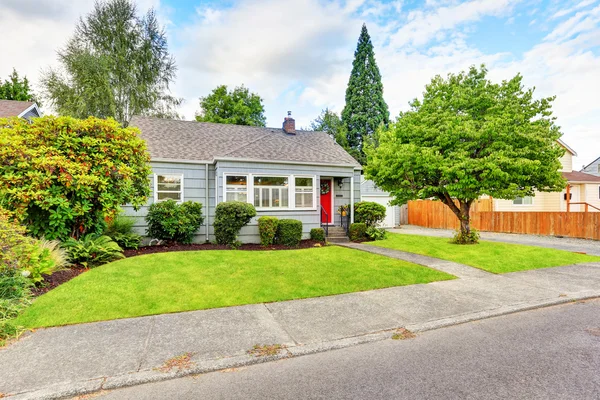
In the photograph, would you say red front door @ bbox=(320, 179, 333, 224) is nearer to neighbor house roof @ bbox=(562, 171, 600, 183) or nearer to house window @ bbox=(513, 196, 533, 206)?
house window @ bbox=(513, 196, 533, 206)

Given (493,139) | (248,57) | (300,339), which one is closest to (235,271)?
(300,339)

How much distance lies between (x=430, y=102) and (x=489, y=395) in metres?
10.8

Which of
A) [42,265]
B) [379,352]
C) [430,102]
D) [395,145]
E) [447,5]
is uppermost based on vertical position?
[447,5]

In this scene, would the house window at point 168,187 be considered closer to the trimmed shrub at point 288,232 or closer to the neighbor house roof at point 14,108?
the trimmed shrub at point 288,232

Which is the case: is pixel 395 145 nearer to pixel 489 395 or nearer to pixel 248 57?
pixel 489 395

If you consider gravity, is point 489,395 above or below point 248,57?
below

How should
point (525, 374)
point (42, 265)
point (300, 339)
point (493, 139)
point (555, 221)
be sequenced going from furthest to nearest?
point (555, 221) < point (493, 139) < point (42, 265) < point (300, 339) < point (525, 374)

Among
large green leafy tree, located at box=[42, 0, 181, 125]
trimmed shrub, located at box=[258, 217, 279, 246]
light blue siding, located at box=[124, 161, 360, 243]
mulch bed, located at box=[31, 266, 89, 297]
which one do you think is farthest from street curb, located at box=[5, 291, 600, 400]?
large green leafy tree, located at box=[42, 0, 181, 125]

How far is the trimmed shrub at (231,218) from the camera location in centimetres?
1037

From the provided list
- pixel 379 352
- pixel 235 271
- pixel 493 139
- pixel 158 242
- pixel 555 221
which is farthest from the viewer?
pixel 555 221

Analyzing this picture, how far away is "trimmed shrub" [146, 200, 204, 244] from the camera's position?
403 inches

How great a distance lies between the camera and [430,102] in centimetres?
1125

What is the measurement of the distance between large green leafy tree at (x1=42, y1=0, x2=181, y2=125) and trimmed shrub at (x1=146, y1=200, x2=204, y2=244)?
15.3 m

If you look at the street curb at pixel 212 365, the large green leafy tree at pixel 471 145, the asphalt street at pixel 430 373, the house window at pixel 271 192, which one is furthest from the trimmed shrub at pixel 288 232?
the asphalt street at pixel 430 373
